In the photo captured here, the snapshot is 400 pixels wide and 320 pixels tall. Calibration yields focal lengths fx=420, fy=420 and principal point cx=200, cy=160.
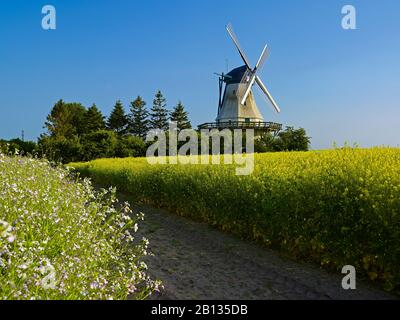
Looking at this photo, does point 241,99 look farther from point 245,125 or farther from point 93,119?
point 93,119

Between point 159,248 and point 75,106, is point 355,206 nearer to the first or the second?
point 159,248

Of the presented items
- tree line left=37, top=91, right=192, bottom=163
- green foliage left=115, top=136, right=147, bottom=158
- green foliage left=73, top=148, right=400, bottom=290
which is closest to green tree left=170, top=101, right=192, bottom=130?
tree line left=37, top=91, right=192, bottom=163

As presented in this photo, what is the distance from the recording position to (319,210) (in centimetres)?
674

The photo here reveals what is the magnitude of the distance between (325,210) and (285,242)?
134 centimetres

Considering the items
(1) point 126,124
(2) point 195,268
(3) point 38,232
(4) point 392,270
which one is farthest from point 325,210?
(1) point 126,124

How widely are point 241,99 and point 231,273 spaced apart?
45.7 meters

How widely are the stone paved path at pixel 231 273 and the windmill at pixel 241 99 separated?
134 feet

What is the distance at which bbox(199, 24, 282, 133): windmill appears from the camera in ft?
162

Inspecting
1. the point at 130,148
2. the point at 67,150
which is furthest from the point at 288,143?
the point at 67,150

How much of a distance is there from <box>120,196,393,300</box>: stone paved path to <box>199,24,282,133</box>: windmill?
4089cm

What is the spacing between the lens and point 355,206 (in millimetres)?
6258

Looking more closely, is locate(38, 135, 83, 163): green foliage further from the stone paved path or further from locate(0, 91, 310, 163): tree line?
the stone paved path

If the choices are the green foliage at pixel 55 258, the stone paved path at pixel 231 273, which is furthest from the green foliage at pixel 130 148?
the green foliage at pixel 55 258
